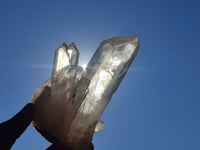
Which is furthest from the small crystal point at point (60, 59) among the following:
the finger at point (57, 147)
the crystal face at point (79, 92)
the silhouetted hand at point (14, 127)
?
the finger at point (57, 147)

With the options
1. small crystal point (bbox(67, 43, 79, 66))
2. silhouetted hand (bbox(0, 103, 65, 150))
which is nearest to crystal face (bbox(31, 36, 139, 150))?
small crystal point (bbox(67, 43, 79, 66))

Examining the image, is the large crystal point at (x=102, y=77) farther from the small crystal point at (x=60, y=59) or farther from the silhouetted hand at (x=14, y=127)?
the silhouetted hand at (x=14, y=127)

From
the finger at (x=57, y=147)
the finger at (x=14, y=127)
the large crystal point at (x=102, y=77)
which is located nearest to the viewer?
the finger at (x=14, y=127)

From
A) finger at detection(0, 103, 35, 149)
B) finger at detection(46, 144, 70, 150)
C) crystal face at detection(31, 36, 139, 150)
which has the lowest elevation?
finger at detection(46, 144, 70, 150)

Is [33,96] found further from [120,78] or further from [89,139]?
[120,78]

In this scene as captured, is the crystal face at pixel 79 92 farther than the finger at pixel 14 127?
Yes

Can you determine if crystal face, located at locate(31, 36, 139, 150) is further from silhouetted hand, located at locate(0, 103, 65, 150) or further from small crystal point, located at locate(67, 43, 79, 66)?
silhouetted hand, located at locate(0, 103, 65, 150)

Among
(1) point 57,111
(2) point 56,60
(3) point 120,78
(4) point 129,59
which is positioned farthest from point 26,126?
(4) point 129,59
